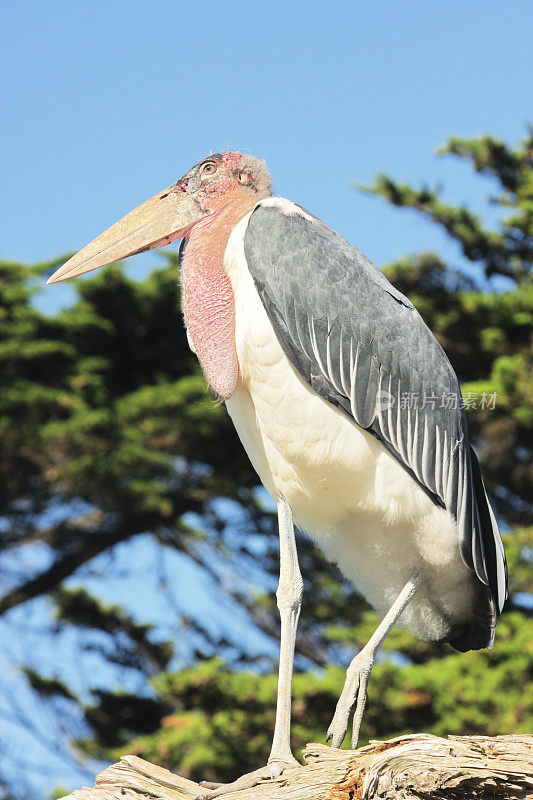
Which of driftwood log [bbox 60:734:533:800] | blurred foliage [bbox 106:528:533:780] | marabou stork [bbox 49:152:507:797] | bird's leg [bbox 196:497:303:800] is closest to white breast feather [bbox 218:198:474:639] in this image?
marabou stork [bbox 49:152:507:797]

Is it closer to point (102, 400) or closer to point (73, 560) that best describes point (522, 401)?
point (102, 400)

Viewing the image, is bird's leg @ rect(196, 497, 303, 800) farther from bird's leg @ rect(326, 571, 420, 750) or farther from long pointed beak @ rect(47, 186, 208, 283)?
long pointed beak @ rect(47, 186, 208, 283)

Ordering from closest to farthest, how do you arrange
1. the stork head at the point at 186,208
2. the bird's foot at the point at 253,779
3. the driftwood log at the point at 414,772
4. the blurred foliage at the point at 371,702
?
the driftwood log at the point at 414,772
the bird's foot at the point at 253,779
the stork head at the point at 186,208
the blurred foliage at the point at 371,702

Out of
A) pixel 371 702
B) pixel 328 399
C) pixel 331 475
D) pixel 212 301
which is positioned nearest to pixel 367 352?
pixel 328 399

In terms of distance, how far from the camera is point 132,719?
7.88 meters

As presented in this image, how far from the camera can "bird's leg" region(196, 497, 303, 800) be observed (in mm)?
2789

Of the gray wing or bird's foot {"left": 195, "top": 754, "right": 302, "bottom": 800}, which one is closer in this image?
bird's foot {"left": 195, "top": 754, "right": 302, "bottom": 800}

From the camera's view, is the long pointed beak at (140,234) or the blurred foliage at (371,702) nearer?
the long pointed beak at (140,234)

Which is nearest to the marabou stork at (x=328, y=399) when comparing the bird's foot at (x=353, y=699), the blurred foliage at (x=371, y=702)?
the bird's foot at (x=353, y=699)

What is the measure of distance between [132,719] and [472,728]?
2909mm

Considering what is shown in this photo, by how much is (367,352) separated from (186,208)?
2.73ft

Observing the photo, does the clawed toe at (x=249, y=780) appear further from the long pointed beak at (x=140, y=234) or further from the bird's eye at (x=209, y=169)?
the bird's eye at (x=209, y=169)

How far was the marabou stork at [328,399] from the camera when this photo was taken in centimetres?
288

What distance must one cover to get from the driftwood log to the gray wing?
2.34ft
